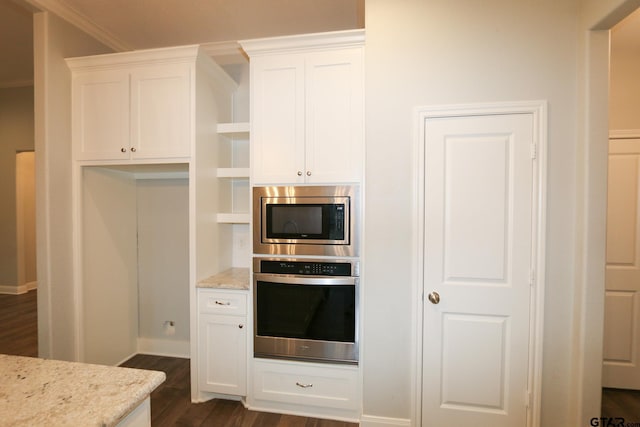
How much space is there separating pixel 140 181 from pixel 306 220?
6.39 feet

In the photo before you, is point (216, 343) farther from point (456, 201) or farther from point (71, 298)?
point (456, 201)

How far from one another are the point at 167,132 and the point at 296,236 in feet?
4.17

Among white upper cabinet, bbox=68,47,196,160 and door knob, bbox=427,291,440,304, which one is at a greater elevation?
white upper cabinet, bbox=68,47,196,160

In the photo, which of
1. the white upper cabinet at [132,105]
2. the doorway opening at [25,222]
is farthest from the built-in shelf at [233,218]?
the doorway opening at [25,222]

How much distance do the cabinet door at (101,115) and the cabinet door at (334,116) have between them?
1.46 meters

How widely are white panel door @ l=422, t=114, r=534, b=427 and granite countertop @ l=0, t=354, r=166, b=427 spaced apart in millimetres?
1637

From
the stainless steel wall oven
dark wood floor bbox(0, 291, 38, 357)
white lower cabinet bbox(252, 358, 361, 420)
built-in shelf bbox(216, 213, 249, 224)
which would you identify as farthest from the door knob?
dark wood floor bbox(0, 291, 38, 357)

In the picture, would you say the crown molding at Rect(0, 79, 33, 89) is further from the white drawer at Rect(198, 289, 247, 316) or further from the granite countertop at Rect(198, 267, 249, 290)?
the white drawer at Rect(198, 289, 247, 316)

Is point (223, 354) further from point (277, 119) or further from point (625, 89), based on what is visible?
point (625, 89)

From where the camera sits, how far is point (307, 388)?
2.12m

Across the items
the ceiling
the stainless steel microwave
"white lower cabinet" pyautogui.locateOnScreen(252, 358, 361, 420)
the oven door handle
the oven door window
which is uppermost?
the ceiling

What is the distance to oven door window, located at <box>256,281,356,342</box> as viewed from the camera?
2.05m

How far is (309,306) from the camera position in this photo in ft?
6.87

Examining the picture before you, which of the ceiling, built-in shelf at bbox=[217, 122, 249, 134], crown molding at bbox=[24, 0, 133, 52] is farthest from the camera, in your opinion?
built-in shelf at bbox=[217, 122, 249, 134]
